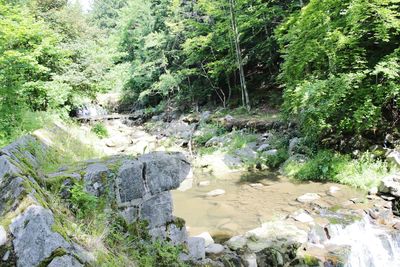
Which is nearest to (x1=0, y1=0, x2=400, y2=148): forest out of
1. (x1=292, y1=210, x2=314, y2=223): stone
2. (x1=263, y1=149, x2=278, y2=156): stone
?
(x1=263, y1=149, x2=278, y2=156): stone

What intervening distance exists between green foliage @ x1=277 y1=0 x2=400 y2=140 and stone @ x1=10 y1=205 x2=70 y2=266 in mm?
7461

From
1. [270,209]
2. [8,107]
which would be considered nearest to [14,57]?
[8,107]

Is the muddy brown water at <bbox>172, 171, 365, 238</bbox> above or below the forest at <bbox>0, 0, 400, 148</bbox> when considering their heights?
below

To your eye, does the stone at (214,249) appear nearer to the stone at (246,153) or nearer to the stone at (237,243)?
the stone at (237,243)

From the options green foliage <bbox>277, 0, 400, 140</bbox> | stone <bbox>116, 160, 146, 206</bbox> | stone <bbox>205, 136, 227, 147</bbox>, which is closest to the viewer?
stone <bbox>116, 160, 146, 206</bbox>

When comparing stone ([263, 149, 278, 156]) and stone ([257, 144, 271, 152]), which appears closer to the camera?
stone ([263, 149, 278, 156])

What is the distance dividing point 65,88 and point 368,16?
8914 millimetres

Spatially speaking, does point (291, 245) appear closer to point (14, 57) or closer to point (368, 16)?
point (368, 16)

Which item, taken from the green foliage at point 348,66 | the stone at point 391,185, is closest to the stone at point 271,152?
the green foliage at point 348,66

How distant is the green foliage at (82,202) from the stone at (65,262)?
1.02 meters

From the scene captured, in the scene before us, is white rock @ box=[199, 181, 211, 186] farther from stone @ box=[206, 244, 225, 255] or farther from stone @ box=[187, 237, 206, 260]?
stone @ box=[187, 237, 206, 260]

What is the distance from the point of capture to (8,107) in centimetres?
754

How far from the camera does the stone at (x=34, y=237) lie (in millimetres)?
2172

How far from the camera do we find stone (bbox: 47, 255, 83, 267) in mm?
2146
